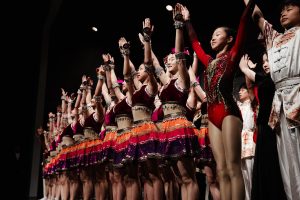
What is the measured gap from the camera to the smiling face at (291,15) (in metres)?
2.26

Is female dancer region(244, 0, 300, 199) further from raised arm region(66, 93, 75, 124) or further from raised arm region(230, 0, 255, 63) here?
raised arm region(66, 93, 75, 124)

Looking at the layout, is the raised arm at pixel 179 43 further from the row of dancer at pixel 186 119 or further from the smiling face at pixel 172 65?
the smiling face at pixel 172 65

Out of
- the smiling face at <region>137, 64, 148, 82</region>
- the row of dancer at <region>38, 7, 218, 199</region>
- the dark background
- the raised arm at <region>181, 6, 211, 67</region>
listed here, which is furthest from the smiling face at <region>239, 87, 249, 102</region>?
the raised arm at <region>181, 6, 211, 67</region>

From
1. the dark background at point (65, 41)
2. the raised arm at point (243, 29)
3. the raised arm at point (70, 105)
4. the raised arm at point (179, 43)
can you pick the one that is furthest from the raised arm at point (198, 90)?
the raised arm at point (70, 105)

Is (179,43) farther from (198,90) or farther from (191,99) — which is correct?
(191,99)

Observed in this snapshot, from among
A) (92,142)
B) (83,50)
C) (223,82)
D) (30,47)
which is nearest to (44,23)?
(30,47)

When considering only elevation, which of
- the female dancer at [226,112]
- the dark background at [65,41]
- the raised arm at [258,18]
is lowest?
the female dancer at [226,112]

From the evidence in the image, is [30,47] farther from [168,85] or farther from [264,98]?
[264,98]

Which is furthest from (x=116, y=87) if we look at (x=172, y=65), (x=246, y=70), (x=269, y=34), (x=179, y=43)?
(x=269, y=34)

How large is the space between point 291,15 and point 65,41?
347 inches

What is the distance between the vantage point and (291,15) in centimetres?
227

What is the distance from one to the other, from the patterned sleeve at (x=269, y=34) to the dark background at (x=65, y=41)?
2179mm

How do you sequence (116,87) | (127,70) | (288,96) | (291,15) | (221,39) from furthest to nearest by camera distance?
(116,87)
(127,70)
(221,39)
(291,15)
(288,96)

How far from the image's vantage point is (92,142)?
4.95 meters
